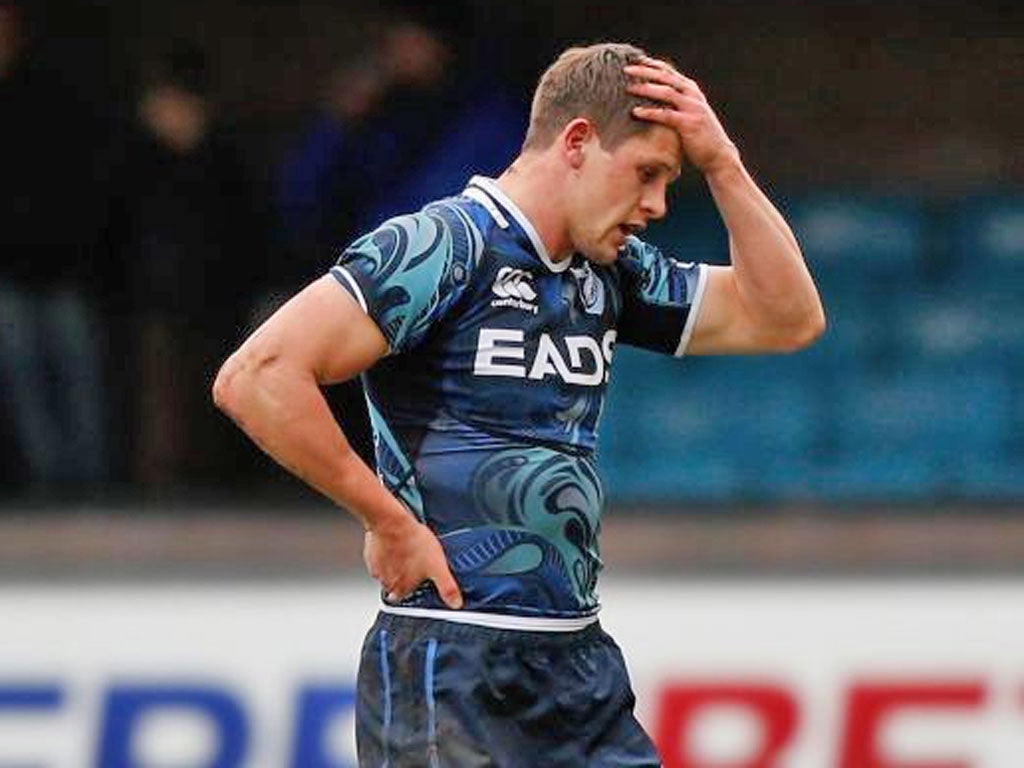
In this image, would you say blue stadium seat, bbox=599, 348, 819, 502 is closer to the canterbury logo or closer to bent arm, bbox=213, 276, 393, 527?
the canterbury logo

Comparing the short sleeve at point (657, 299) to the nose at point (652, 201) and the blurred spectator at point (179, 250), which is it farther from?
the blurred spectator at point (179, 250)

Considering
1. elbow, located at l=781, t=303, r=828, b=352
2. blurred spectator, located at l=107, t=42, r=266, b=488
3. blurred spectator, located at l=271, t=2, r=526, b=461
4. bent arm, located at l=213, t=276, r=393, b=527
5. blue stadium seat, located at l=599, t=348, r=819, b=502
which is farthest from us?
blue stadium seat, located at l=599, t=348, r=819, b=502

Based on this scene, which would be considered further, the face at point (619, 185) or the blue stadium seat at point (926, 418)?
the blue stadium seat at point (926, 418)

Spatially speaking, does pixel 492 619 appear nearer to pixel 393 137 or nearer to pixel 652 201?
pixel 652 201

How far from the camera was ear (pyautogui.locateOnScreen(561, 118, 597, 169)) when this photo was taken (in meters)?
4.89

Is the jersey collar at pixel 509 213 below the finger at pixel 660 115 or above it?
below

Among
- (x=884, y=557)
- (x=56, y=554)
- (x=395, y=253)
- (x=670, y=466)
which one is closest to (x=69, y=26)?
(x=56, y=554)

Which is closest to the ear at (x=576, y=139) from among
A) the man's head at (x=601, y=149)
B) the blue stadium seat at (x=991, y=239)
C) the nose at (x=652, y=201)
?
the man's head at (x=601, y=149)

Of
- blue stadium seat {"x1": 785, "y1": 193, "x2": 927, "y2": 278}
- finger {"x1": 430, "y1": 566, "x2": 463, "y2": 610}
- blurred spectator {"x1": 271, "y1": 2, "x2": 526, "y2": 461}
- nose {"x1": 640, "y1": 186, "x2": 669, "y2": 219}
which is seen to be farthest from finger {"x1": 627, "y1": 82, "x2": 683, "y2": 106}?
blue stadium seat {"x1": 785, "y1": 193, "x2": 927, "y2": 278}

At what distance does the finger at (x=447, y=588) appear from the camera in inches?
191

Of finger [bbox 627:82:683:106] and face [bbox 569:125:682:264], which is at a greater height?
finger [bbox 627:82:683:106]

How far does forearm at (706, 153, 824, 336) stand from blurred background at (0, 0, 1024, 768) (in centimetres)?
215

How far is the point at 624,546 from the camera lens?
24.9 ft

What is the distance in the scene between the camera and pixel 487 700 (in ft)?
16.1
